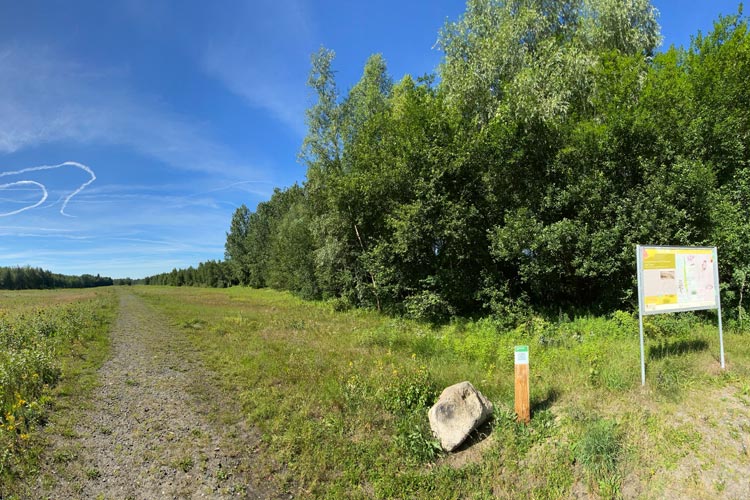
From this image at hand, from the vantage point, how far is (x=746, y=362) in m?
7.20

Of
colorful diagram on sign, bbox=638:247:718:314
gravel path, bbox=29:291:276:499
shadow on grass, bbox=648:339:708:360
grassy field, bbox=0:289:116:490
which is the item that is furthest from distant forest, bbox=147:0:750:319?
grassy field, bbox=0:289:116:490

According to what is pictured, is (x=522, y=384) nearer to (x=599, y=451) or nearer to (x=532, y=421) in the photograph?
(x=532, y=421)

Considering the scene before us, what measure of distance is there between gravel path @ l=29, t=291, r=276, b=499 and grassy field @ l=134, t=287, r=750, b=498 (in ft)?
1.54

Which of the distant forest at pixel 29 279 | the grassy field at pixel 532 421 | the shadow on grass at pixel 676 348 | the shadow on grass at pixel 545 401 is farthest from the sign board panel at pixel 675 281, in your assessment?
the distant forest at pixel 29 279

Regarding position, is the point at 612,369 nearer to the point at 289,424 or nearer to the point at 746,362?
the point at 746,362

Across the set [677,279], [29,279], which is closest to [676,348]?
[677,279]

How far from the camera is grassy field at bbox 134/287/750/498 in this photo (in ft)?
14.8

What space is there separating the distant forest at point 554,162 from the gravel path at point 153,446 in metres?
10.6

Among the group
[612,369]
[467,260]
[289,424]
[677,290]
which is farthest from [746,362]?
[467,260]

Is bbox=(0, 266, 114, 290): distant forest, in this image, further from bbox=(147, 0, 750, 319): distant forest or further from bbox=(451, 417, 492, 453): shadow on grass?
bbox=(451, 417, 492, 453): shadow on grass

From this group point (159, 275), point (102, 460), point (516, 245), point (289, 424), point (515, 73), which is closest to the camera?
point (102, 460)

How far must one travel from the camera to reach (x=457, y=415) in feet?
17.8

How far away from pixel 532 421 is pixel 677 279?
4131mm

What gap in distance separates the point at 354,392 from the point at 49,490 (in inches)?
175
